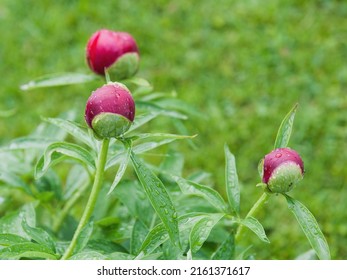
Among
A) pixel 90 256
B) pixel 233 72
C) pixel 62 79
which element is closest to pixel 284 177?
pixel 90 256

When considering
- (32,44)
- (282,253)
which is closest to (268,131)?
(282,253)

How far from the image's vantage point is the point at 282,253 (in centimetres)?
234

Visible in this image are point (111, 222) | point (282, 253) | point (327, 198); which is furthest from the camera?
point (327, 198)

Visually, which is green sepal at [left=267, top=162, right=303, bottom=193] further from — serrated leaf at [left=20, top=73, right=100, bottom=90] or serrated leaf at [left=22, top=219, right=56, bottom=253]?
serrated leaf at [left=20, top=73, right=100, bottom=90]

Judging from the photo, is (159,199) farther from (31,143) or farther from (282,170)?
(31,143)

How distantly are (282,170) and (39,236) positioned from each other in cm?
44

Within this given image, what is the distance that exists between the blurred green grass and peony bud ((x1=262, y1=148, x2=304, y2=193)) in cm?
129

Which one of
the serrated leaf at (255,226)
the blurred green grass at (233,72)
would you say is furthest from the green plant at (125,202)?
the blurred green grass at (233,72)

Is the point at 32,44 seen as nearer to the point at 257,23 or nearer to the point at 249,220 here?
the point at 257,23

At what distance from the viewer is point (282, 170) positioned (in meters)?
1.09

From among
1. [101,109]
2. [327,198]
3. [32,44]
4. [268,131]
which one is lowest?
[101,109]

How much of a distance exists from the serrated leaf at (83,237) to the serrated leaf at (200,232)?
0.69ft

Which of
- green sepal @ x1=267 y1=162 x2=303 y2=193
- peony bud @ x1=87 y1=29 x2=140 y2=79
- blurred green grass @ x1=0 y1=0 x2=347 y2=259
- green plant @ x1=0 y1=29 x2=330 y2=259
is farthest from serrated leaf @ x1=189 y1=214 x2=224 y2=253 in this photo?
blurred green grass @ x1=0 y1=0 x2=347 y2=259

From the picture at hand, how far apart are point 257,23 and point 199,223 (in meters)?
2.34
